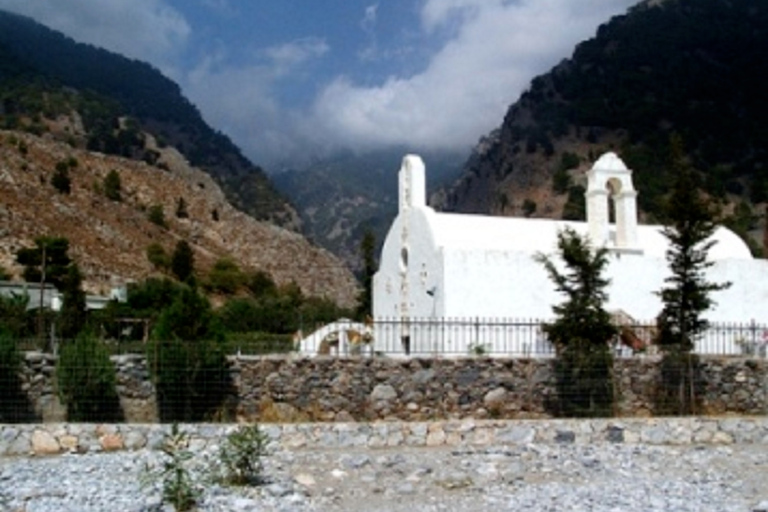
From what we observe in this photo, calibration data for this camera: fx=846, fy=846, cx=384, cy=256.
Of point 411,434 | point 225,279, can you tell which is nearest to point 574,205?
point 225,279

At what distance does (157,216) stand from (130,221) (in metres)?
5.70

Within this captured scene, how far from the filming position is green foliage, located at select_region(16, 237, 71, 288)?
186 feet

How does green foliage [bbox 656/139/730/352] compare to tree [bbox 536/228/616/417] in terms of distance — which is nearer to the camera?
tree [bbox 536/228/616/417]

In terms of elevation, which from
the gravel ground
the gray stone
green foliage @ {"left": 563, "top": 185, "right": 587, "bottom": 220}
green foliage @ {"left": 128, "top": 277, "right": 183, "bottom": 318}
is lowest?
the gravel ground

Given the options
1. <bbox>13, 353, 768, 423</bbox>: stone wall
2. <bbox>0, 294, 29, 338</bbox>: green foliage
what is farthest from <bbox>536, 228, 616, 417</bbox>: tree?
<bbox>0, 294, 29, 338</bbox>: green foliage

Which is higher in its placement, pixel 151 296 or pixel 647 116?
pixel 647 116

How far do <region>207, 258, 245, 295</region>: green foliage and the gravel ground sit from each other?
6268 centimetres

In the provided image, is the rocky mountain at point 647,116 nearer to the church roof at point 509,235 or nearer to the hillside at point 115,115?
the church roof at point 509,235

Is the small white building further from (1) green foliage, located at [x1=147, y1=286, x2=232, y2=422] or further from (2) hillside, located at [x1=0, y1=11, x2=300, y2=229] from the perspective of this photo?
(2) hillside, located at [x1=0, y1=11, x2=300, y2=229]

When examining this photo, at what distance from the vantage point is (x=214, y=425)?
17375mm

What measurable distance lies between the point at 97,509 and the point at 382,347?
50.7 feet

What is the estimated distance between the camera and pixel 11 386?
17.5 metres

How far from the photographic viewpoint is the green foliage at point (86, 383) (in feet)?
57.3

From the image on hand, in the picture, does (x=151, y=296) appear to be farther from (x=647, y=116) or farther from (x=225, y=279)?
(x=647, y=116)
